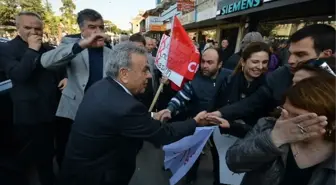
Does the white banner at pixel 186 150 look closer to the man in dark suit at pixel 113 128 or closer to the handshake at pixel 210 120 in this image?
the handshake at pixel 210 120

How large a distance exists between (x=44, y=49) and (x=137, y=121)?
1.49m

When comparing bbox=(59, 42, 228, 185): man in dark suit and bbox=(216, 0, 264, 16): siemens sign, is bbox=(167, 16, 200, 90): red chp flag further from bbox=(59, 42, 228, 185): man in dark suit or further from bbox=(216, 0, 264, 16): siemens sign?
bbox=(216, 0, 264, 16): siemens sign

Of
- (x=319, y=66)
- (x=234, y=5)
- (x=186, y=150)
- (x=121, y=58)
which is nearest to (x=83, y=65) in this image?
(x=121, y=58)

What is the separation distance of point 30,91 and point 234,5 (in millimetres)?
8997

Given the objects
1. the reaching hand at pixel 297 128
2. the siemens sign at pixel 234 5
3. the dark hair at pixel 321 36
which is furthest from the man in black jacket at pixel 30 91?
the siemens sign at pixel 234 5

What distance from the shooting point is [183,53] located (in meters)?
2.98

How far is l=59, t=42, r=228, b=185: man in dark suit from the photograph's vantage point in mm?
1662

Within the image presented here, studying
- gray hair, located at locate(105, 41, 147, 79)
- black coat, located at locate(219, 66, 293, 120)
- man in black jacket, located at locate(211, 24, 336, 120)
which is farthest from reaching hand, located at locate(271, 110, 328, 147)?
gray hair, located at locate(105, 41, 147, 79)

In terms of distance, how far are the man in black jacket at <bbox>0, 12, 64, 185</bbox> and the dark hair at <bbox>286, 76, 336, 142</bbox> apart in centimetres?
206

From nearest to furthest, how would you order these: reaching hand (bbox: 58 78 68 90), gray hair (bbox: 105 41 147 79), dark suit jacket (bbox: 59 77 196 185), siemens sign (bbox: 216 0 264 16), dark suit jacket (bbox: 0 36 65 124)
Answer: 1. dark suit jacket (bbox: 59 77 196 185)
2. gray hair (bbox: 105 41 147 79)
3. dark suit jacket (bbox: 0 36 65 124)
4. reaching hand (bbox: 58 78 68 90)
5. siemens sign (bbox: 216 0 264 16)

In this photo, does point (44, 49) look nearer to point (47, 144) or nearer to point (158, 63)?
point (47, 144)

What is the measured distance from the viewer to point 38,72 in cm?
246

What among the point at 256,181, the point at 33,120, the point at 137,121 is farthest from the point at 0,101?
the point at 256,181

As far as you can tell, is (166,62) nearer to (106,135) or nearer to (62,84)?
(62,84)
